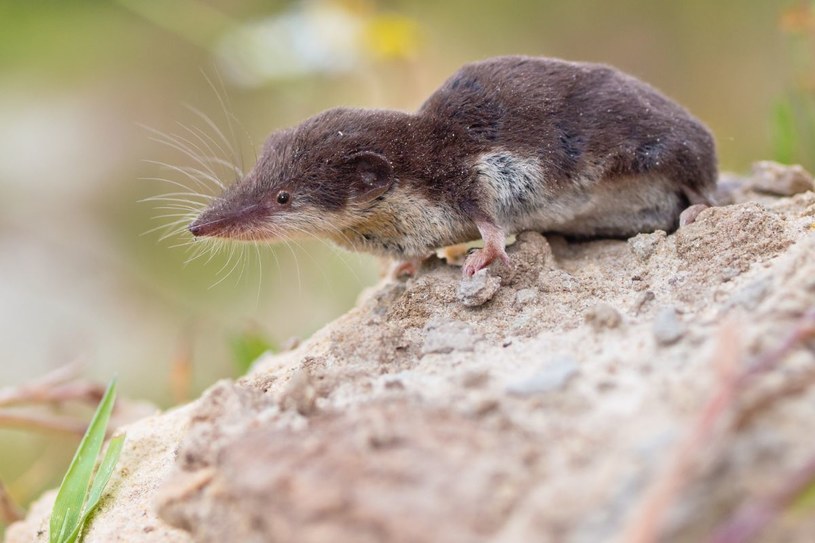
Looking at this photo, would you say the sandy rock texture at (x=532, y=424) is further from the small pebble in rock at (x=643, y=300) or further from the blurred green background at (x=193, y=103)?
the blurred green background at (x=193, y=103)

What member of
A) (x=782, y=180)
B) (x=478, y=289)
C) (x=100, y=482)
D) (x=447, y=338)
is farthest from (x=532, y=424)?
(x=782, y=180)

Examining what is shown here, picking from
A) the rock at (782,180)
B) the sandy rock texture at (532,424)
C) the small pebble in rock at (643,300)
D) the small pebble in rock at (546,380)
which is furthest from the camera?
the rock at (782,180)

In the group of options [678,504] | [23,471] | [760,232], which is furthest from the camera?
[23,471]

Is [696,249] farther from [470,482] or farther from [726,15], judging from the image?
[726,15]

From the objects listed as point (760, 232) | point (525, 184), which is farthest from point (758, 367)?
point (525, 184)

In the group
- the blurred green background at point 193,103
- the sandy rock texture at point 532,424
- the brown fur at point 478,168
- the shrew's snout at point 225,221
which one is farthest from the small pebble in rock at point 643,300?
the blurred green background at point 193,103

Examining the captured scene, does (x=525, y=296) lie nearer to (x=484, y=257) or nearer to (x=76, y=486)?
(x=484, y=257)
